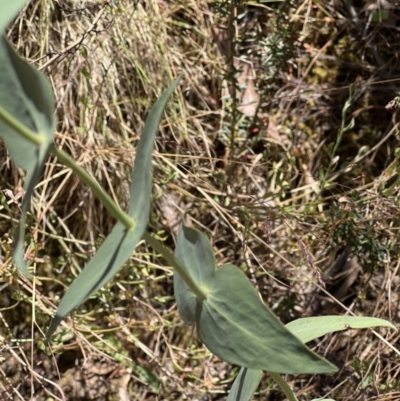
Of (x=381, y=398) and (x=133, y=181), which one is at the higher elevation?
(x=133, y=181)

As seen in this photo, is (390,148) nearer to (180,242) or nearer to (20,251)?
(180,242)

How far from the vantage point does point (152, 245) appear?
68 centimetres

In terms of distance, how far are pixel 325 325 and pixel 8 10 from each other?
628 mm

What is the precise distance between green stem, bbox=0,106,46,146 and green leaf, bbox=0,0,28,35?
0.29 ft

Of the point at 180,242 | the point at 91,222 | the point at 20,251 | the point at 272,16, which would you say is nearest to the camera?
the point at 20,251

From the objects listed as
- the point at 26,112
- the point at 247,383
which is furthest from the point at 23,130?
the point at 247,383

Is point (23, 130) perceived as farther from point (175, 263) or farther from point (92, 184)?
point (175, 263)

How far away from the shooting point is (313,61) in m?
1.68

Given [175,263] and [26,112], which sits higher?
[26,112]

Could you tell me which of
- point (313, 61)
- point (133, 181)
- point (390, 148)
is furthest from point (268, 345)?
point (313, 61)

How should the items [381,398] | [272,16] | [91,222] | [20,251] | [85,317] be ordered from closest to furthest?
[20,251], [381,398], [85,317], [91,222], [272,16]

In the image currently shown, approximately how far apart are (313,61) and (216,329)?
110cm

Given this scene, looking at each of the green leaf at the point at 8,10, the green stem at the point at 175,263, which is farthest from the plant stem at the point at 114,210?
the green leaf at the point at 8,10

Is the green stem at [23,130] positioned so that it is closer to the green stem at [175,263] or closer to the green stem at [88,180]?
the green stem at [88,180]
